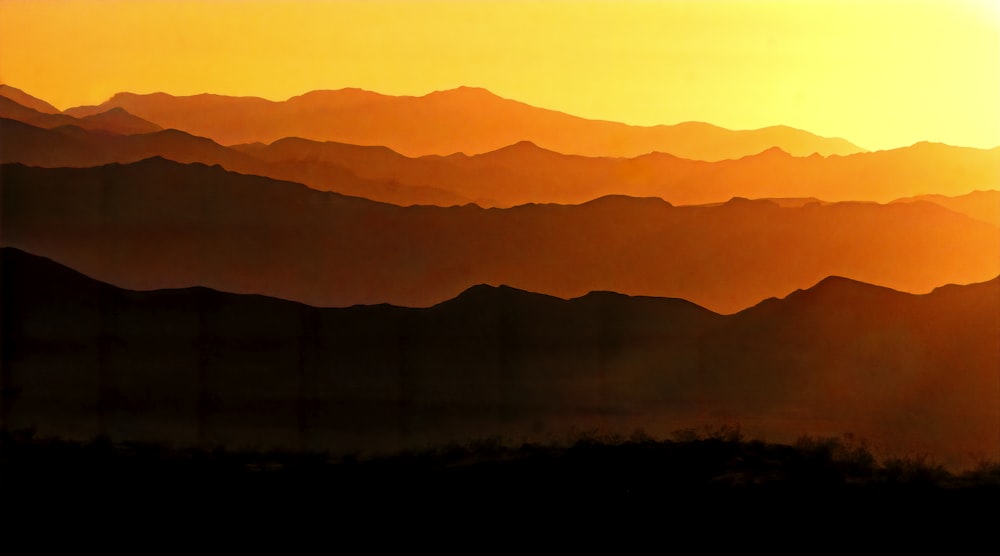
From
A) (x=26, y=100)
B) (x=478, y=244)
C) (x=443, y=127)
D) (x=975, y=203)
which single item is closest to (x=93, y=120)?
(x=26, y=100)

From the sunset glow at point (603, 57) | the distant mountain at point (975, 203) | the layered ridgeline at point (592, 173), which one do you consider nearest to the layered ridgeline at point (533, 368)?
the distant mountain at point (975, 203)

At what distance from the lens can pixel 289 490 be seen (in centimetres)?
510

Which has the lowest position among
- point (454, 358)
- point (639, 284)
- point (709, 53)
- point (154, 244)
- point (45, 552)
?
point (45, 552)

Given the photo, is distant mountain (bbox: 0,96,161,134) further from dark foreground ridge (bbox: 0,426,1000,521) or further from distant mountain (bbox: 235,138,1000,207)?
dark foreground ridge (bbox: 0,426,1000,521)

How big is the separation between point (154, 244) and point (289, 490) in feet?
5.05

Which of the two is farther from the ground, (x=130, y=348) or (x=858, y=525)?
(x=130, y=348)

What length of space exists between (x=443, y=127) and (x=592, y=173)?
0.85 meters

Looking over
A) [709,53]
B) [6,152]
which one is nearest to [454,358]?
[709,53]

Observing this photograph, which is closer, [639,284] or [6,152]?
[639,284]

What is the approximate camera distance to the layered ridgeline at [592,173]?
16.5 feet

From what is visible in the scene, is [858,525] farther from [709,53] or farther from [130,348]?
[130,348]

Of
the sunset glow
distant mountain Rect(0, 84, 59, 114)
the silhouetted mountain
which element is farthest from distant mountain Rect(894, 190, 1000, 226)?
distant mountain Rect(0, 84, 59, 114)

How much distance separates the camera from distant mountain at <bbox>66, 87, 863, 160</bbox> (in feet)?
16.7

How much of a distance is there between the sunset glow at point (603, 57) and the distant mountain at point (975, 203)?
0.30 metres
